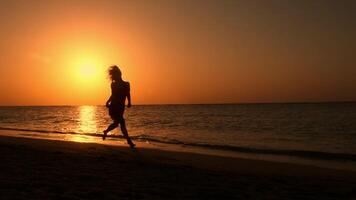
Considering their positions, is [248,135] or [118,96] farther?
[248,135]

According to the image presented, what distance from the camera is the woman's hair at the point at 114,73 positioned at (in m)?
12.0

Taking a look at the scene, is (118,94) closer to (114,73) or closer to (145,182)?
(114,73)

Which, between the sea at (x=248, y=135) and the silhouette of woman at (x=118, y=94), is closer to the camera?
the silhouette of woman at (x=118, y=94)

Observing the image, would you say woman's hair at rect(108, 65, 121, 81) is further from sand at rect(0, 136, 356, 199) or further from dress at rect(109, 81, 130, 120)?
sand at rect(0, 136, 356, 199)

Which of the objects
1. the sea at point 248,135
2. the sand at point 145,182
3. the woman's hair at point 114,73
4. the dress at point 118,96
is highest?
the woman's hair at point 114,73

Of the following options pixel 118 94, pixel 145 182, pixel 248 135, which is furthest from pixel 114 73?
pixel 248 135

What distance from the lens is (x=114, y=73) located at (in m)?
12.0

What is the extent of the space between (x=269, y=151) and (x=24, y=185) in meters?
10.7

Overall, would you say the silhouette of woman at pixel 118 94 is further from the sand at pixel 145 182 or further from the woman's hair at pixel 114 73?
the sand at pixel 145 182

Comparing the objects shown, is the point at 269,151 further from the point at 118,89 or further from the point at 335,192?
the point at 335,192

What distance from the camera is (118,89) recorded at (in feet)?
39.8

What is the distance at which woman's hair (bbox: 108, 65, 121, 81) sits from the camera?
11991 millimetres

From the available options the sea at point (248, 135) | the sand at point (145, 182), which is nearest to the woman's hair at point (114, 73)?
the sand at point (145, 182)

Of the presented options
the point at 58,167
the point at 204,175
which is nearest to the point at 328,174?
the point at 204,175
